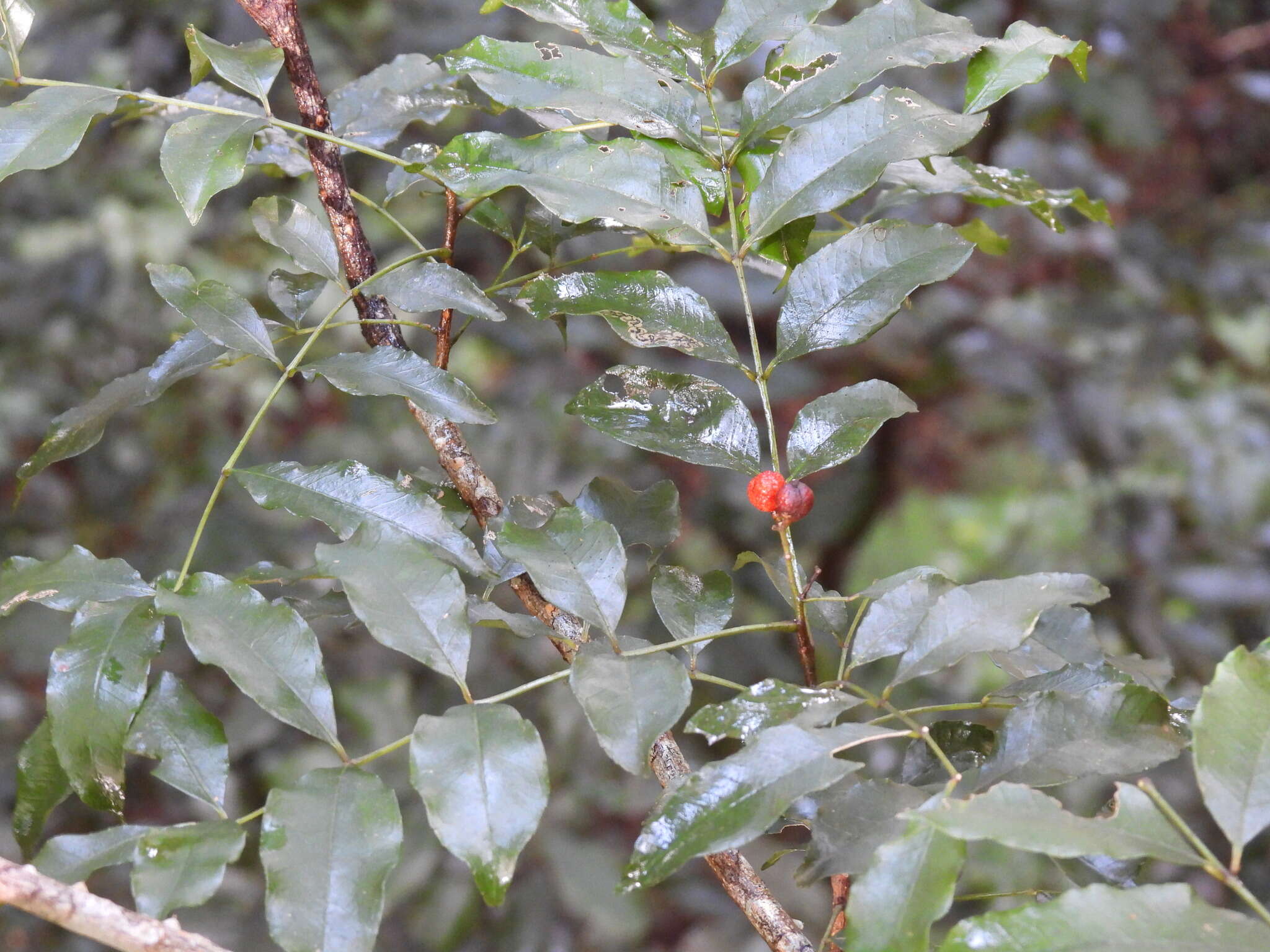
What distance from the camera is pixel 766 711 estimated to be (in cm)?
46

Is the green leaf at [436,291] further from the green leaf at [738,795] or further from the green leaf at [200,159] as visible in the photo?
the green leaf at [738,795]

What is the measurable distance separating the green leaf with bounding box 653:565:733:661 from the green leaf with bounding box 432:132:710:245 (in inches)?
6.4

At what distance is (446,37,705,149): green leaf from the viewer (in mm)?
537

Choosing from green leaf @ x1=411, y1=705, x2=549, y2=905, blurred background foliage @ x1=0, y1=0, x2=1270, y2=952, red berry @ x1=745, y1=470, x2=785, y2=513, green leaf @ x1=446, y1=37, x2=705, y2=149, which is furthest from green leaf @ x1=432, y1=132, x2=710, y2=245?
blurred background foliage @ x1=0, y1=0, x2=1270, y2=952

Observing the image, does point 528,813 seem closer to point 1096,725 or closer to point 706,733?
point 706,733

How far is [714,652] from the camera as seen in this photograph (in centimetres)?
134

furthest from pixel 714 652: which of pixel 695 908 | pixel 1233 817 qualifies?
pixel 1233 817

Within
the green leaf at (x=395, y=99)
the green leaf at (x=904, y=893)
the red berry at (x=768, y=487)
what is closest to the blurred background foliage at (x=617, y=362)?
the green leaf at (x=395, y=99)

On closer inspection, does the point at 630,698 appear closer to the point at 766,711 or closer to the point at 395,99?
the point at 766,711

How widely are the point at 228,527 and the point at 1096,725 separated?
3.52 feet

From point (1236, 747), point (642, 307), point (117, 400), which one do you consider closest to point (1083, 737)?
point (1236, 747)

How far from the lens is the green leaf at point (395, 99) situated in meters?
0.70

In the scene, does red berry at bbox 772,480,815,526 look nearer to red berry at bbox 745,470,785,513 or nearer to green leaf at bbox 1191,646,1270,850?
red berry at bbox 745,470,785,513

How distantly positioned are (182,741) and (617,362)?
3.38ft
